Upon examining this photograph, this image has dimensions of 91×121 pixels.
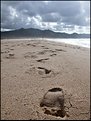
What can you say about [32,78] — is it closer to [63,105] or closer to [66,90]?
[66,90]

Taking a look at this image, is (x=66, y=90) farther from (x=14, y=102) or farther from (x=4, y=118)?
(x=4, y=118)

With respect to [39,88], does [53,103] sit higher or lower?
lower

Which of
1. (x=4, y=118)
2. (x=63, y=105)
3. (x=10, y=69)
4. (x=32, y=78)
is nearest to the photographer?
(x=4, y=118)

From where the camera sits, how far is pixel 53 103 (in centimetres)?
251

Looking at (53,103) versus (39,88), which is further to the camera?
(39,88)

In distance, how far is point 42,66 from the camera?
13.6ft

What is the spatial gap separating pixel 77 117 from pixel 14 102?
0.81m

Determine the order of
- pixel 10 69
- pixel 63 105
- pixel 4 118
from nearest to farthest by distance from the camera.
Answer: pixel 4 118, pixel 63 105, pixel 10 69

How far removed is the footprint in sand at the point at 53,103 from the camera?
2.36 meters

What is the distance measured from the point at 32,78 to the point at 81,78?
84 centimetres

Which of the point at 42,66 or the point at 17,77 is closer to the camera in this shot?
the point at 17,77

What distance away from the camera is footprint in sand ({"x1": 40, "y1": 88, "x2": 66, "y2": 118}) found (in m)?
2.36

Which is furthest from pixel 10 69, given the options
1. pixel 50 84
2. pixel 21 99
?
pixel 21 99

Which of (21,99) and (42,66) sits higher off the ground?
(42,66)
